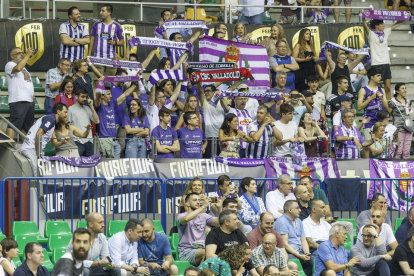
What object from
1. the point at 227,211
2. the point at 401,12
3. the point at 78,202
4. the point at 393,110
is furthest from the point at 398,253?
the point at 401,12

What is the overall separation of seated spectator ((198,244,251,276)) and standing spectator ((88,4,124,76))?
8017 mm

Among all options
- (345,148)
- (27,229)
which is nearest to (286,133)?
(345,148)

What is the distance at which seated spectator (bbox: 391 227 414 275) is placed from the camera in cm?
1409

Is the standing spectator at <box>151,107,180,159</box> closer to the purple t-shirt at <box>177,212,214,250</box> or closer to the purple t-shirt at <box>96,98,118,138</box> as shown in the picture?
the purple t-shirt at <box>96,98,118,138</box>

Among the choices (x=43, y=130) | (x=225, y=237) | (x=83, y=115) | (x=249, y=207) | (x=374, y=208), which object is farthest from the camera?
(x=83, y=115)

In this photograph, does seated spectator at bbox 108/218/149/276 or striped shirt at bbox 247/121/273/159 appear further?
striped shirt at bbox 247/121/273/159

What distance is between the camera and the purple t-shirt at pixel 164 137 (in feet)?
57.5

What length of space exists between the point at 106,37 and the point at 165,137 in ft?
12.5

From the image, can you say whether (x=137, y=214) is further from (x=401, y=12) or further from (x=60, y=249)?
(x=401, y=12)

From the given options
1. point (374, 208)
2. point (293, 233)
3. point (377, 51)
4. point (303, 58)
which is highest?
point (377, 51)

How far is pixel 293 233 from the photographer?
49.0ft

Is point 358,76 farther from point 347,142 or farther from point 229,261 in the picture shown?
point 229,261

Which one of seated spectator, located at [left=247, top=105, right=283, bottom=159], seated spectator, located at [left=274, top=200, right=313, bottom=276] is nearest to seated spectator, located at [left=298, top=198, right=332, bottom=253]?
seated spectator, located at [left=274, top=200, right=313, bottom=276]

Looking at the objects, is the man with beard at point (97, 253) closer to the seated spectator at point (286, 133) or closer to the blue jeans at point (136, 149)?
the blue jeans at point (136, 149)
